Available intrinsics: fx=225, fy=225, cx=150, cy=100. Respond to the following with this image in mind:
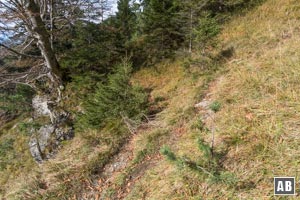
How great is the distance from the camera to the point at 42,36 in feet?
24.8

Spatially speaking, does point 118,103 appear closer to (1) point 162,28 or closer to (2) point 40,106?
(1) point 162,28

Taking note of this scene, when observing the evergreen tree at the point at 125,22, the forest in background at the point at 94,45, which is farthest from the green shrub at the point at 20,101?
the evergreen tree at the point at 125,22

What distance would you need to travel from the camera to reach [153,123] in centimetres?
471

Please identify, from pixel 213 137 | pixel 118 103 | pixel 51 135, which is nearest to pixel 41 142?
pixel 51 135

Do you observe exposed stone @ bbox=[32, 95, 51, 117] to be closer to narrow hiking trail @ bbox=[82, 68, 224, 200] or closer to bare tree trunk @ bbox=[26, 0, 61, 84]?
bare tree trunk @ bbox=[26, 0, 61, 84]

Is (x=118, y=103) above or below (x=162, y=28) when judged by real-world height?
below

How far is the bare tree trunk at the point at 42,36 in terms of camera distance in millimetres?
6970

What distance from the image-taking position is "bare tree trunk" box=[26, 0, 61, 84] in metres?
6.97

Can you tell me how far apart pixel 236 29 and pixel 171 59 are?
2.43m

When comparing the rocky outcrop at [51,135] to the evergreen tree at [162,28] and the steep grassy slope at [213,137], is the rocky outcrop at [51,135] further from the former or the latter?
the evergreen tree at [162,28]

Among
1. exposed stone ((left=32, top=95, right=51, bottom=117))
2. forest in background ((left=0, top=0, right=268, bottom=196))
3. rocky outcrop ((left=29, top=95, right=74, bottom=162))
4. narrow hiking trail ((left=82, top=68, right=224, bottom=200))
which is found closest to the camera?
narrow hiking trail ((left=82, top=68, right=224, bottom=200))

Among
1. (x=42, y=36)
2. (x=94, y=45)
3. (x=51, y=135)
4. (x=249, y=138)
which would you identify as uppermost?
(x=42, y=36)

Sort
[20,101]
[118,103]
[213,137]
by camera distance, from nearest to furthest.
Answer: [213,137] < [118,103] < [20,101]

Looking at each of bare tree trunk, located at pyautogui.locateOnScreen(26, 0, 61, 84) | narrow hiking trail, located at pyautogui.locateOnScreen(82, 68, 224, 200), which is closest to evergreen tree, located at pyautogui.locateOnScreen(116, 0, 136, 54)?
bare tree trunk, located at pyautogui.locateOnScreen(26, 0, 61, 84)
